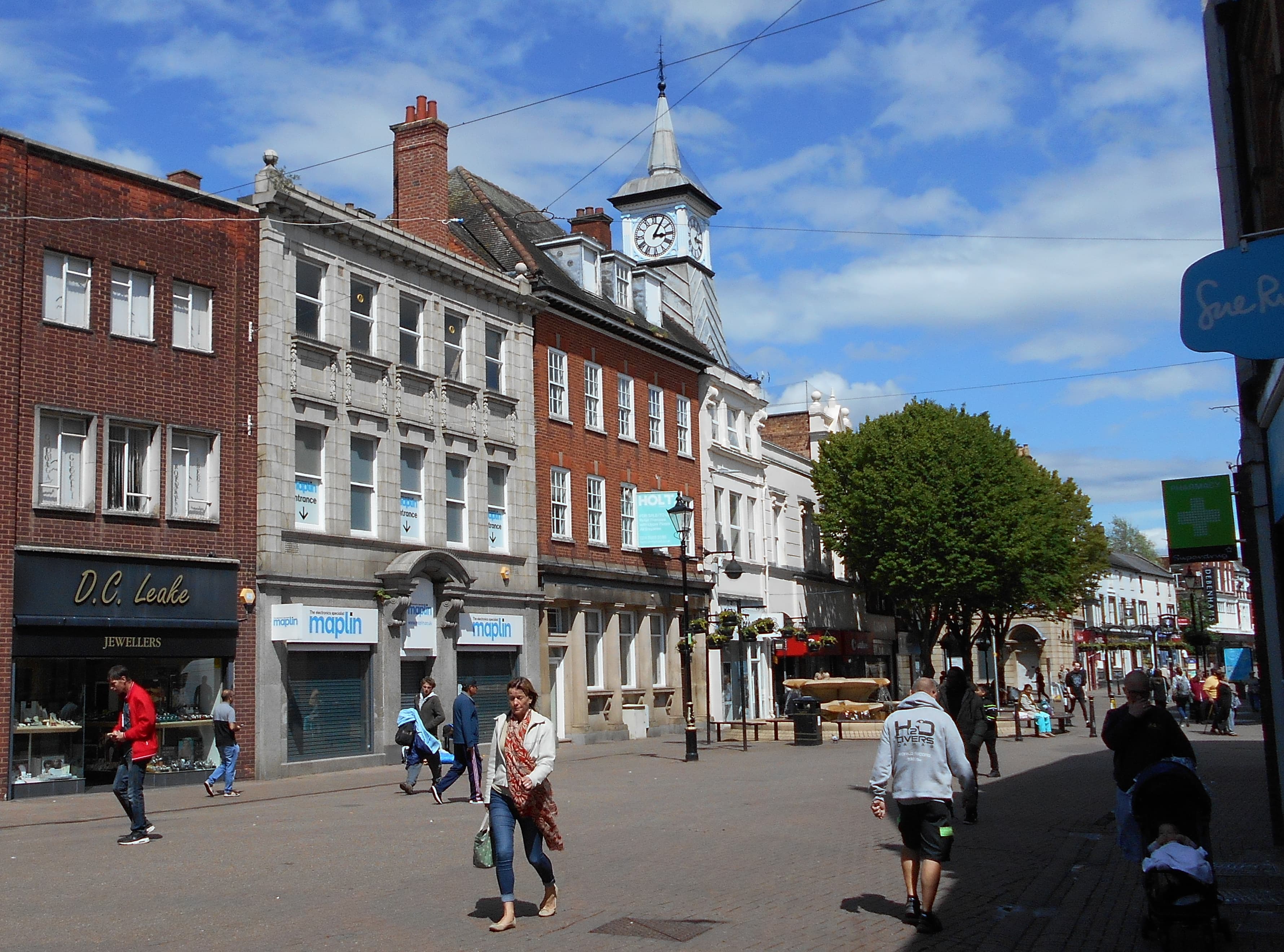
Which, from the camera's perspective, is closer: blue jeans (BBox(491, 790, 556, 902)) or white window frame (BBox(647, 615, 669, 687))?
blue jeans (BBox(491, 790, 556, 902))

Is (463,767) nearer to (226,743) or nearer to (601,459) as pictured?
(226,743)

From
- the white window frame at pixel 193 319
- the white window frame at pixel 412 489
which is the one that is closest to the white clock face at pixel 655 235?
the white window frame at pixel 412 489

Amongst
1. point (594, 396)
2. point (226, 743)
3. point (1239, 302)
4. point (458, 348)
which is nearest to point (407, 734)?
point (226, 743)

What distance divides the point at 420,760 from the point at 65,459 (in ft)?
26.4

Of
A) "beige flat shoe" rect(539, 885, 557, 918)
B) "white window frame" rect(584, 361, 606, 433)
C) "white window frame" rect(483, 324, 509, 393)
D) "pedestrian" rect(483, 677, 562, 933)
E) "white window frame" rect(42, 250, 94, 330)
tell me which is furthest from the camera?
"white window frame" rect(584, 361, 606, 433)

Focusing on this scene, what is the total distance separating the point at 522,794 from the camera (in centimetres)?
966

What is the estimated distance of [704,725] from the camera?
134 feet

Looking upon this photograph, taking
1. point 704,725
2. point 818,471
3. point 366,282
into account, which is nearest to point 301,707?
point 366,282

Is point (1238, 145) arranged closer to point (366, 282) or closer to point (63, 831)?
point (63, 831)

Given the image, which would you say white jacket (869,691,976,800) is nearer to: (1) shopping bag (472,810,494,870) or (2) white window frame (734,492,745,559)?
(1) shopping bag (472,810,494,870)

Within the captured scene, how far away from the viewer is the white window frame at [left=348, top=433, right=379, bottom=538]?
2838 centimetres

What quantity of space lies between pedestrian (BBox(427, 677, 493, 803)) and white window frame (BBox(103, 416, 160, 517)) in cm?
778

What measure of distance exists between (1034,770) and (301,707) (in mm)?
14030

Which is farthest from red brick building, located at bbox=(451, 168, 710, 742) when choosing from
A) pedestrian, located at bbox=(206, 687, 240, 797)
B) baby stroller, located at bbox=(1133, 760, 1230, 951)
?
baby stroller, located at bbox=(1133, 760, 1230, 951)
